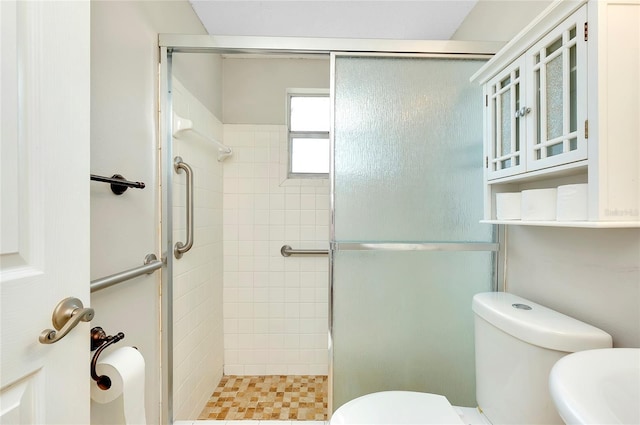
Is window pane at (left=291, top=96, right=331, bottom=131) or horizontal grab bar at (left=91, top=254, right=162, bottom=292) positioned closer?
horizontal grab bar at (left=91, top=254, right=162, bottom=292)

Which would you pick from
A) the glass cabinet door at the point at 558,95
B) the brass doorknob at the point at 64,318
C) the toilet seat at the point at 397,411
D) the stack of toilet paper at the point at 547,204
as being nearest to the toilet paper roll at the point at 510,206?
the stack of toilet paper at the point at 547,204

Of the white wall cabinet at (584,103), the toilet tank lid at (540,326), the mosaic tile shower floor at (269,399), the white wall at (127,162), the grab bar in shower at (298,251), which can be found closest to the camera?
the white wall cabinet at (584,103)

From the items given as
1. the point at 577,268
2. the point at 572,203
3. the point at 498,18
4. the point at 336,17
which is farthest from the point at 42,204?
the point at 498,18

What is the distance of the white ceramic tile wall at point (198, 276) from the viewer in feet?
5.08

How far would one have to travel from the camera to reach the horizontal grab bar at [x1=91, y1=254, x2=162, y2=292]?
0.89m

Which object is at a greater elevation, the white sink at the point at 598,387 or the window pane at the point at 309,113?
the window pane at the point at 309,113

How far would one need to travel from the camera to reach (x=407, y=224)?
1368 millimetres

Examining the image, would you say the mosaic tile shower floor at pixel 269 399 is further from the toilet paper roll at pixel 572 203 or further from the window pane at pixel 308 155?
the toilet paper roll at pixel 572 203

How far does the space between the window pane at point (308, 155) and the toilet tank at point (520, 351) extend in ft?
5.12

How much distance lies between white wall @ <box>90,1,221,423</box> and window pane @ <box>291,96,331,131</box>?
1.06m

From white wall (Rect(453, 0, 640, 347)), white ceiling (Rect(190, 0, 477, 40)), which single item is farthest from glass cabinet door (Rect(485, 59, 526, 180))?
white ceiling (Rect(190, 0, 477, 40))

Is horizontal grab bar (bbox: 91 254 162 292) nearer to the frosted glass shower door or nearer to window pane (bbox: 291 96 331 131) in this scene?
the frosted glass shower door

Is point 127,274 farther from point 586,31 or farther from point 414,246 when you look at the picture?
point 586,31

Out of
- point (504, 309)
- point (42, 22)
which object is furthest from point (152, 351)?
point (504, 309)
